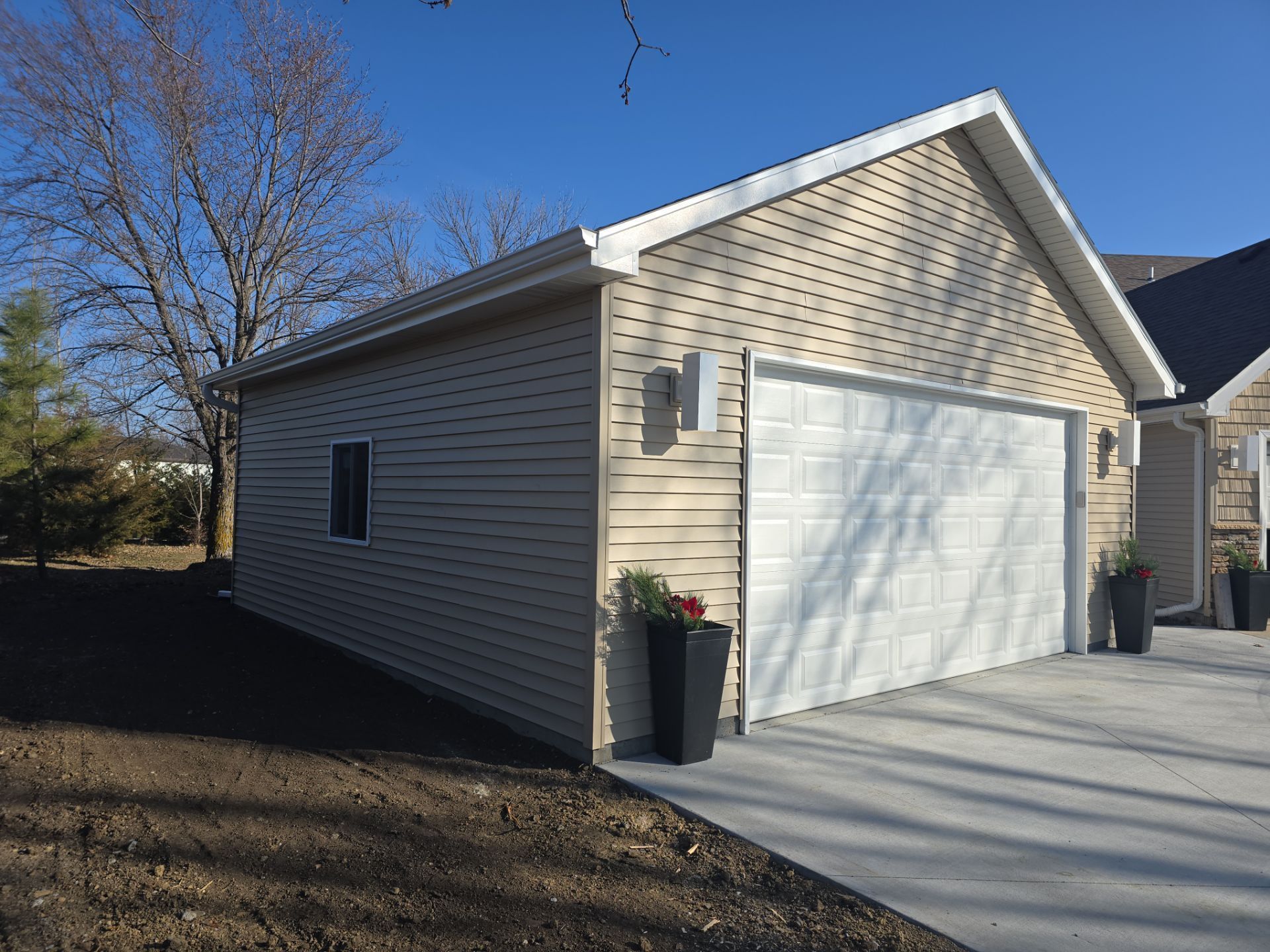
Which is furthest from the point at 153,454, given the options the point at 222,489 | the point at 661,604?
the point at 661,604

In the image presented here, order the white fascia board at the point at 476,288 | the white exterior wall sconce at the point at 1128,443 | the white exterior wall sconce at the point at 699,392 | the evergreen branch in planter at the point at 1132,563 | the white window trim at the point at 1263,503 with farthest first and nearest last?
1. the white window trim at the point at 1263,503
2. the white exterior wall sconce at the point at 1128,443
3. the evergreen branch in planter at the point at 1132,563
4. the white exterior wall sconce at the point at 699,392
5. the white fascia board at the point at 476,288

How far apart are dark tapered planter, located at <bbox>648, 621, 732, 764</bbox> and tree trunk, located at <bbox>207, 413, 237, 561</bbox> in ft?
44.7

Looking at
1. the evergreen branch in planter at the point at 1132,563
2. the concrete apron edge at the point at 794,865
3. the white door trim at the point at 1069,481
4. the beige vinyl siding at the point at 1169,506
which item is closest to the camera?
the concrete apron edge at the point at 794,865

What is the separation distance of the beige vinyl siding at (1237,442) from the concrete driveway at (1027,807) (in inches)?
177

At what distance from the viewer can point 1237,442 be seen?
996 cm

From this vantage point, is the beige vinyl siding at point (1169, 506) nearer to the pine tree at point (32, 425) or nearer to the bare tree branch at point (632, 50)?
the bare tree branch at point (632, 50)

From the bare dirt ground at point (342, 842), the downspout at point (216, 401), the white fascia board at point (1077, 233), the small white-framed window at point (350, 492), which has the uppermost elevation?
the white fascia board at point (1077, 233)

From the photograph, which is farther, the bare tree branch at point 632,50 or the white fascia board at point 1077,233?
the white fascia board at point 1077,233

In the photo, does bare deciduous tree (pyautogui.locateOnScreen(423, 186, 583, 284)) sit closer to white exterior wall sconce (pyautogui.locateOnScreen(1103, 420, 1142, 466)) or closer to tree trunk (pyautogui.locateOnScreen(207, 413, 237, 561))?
tree trunk (pyautogui.locateOnScreen(207, 413, 237, 561))

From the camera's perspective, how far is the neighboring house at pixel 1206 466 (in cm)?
984

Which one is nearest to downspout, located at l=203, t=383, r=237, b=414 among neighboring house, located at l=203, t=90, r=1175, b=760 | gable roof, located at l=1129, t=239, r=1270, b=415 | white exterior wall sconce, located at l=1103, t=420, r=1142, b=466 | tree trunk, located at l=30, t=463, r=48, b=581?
neighboring house, located at l=203, t=90, r=1175, b=760

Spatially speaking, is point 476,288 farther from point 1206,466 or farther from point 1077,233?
point 1206,466

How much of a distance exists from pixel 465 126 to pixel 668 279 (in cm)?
928

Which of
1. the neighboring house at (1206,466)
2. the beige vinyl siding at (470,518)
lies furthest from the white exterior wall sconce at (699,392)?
the neighboring house at (1206,466)
